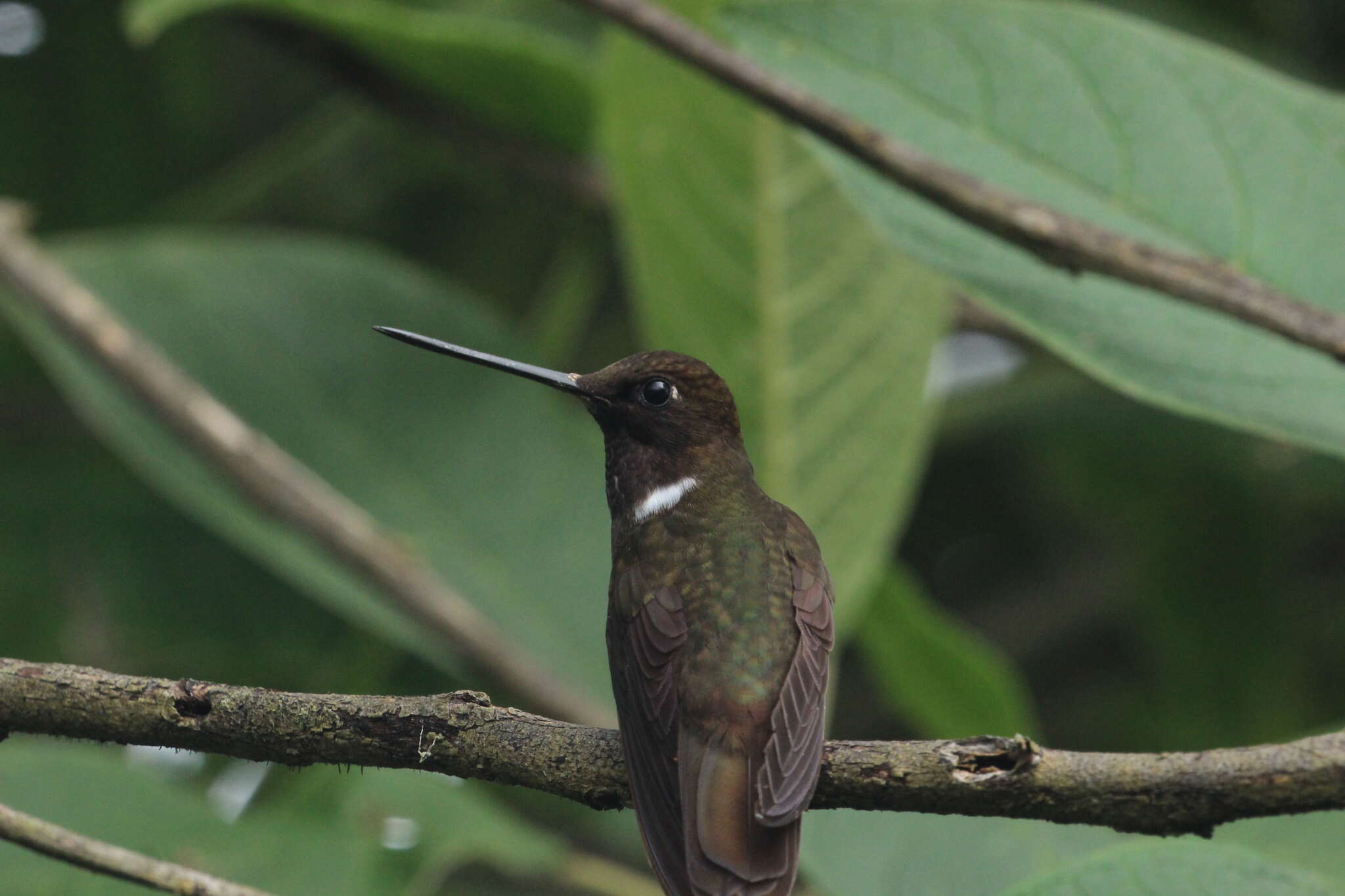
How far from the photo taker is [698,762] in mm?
1851

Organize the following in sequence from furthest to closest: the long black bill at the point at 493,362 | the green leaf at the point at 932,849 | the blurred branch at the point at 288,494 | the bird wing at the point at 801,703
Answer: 1. the blurred branch at the point at 288,494
2. the green leaf at the point at 932,849
3. the long black bill at the point at 493,362
4. the bird wing at the point at 801,703

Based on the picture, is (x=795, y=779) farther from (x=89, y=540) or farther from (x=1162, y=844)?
(x=89, y=540)

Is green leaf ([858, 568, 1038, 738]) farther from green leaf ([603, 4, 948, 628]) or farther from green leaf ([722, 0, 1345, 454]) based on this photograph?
green leaf ([722, 0, 1345, 454])

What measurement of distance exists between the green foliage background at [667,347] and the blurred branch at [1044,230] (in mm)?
118

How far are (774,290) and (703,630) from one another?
4.21 feet

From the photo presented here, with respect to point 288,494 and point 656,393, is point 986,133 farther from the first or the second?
point 288,494

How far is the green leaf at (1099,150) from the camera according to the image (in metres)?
2.29

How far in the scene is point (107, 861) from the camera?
1492 mm

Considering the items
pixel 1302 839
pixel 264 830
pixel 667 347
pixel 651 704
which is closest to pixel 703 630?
pixel 651 704

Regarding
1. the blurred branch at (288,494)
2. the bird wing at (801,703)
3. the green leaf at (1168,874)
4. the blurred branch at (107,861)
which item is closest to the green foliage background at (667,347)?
the green leaf at (1168,874)

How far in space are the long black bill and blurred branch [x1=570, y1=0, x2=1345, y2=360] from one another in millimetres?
491

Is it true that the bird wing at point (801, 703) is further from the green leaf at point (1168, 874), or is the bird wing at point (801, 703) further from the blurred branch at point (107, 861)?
the blurred branch at point (107, 861)

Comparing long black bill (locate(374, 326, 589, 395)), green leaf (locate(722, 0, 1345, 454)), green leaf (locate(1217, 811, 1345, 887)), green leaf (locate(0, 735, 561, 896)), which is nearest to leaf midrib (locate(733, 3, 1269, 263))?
green leaf (locate(722, 0, 1345, 454))

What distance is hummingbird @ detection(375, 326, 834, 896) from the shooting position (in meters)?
1.70
